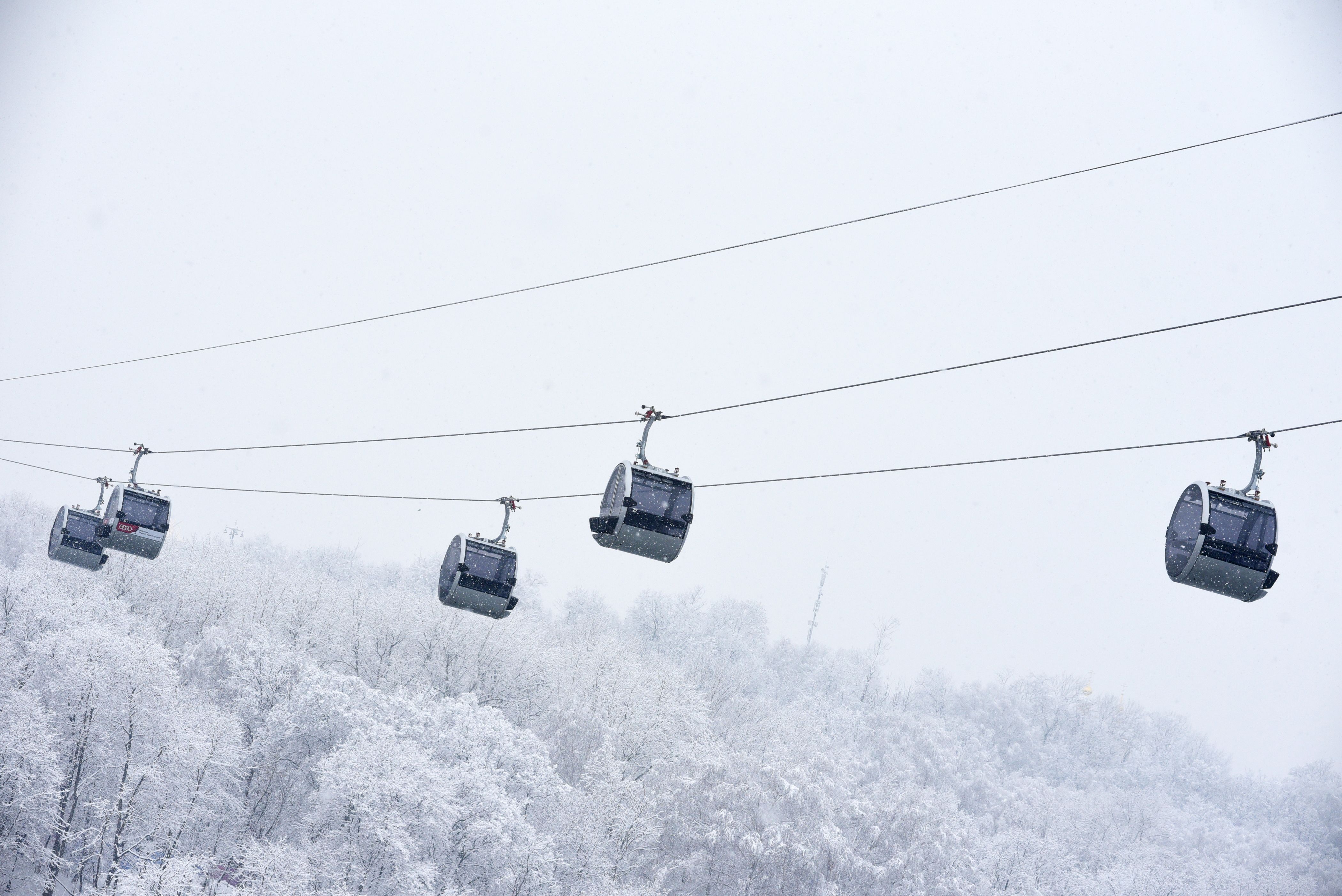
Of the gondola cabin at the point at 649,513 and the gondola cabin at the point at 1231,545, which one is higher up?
the gondola cabin at the point at 1231,545

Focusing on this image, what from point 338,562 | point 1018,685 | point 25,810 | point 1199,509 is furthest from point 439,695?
point 1018,685

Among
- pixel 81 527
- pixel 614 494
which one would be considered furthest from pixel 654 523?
pixel 81 527

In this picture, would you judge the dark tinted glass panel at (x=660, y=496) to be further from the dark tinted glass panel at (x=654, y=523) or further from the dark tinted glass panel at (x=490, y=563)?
the dark tinted glass panel at (x=490, y=563)

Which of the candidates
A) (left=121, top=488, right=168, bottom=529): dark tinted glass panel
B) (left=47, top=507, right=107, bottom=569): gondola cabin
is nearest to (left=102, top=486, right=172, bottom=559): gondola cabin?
(left=121, top=488, right=168, bottom=529): dark tinted glass panel

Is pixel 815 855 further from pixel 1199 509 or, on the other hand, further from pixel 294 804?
pixel 1199 509

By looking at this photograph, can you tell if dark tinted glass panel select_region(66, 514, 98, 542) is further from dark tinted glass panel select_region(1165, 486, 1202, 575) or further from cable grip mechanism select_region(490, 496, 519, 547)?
dark tinted glass panel select_region(1165, 486, 1202, 575)

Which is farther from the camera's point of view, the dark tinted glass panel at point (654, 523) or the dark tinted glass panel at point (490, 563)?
the dark tinted glass panel at point (490, 563)

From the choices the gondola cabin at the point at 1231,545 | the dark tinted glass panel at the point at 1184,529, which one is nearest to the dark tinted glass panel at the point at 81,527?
the dark tinted glass panel at the point at 1184,529

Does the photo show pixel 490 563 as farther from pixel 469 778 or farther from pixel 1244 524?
pixel 469 778
